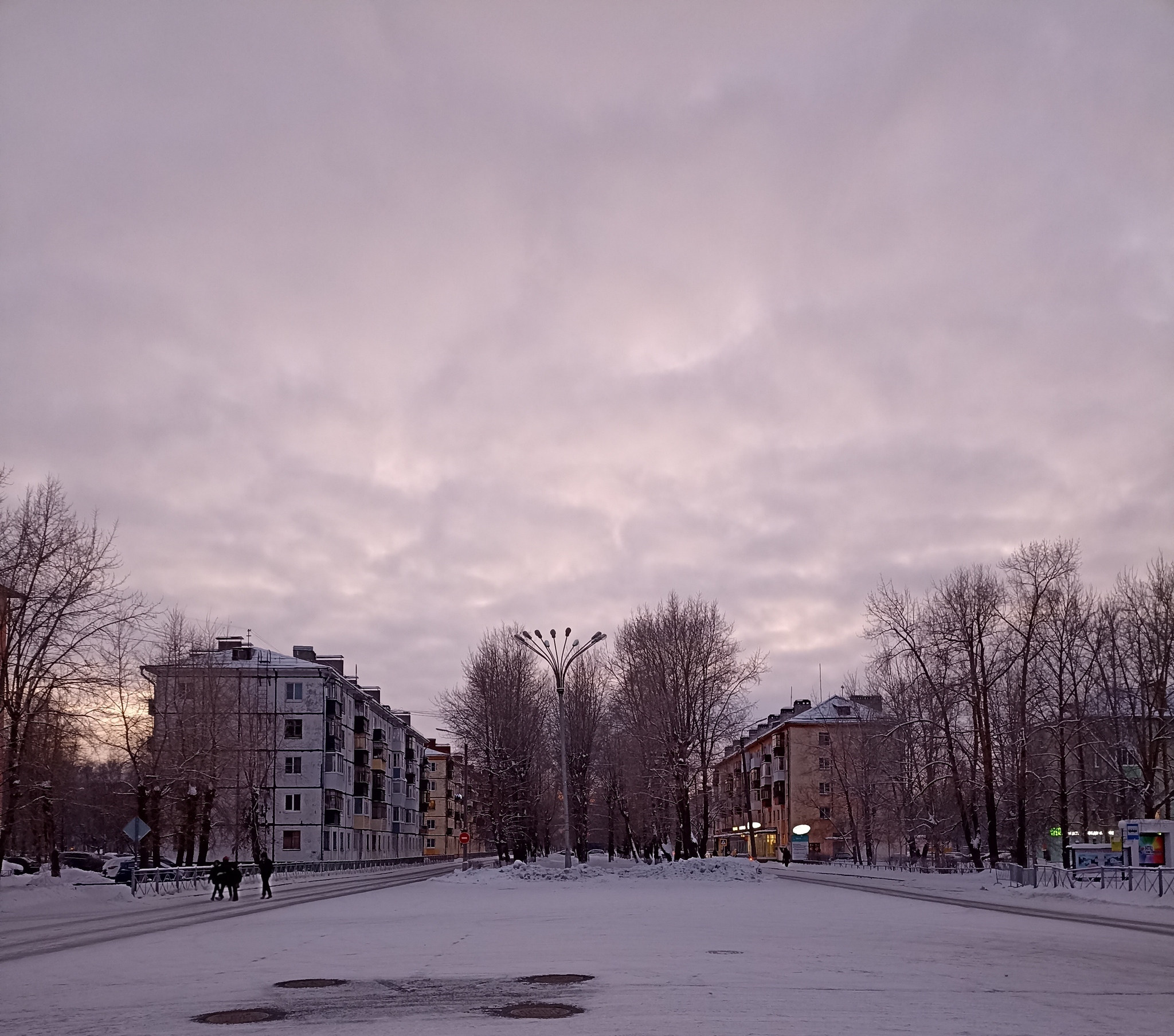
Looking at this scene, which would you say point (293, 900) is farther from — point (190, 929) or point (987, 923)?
point (987, 923)

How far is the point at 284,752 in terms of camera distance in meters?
93.4

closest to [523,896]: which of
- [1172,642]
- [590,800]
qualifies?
[1172,642]

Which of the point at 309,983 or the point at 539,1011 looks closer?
the point at 539,1011

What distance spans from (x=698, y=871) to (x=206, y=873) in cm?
2424

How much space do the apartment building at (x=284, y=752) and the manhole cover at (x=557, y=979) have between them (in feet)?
140

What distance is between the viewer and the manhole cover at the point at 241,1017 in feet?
37.5

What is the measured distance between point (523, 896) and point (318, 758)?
56.9 m

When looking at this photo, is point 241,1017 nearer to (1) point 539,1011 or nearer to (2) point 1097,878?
(1) point 539,1011

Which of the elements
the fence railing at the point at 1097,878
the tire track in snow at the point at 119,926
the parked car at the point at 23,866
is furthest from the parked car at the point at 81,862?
the fence railing at the point at 1097,878

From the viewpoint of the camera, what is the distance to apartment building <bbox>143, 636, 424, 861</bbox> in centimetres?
6125

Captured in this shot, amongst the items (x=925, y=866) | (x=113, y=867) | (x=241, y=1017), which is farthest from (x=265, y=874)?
(x=925, y=866)

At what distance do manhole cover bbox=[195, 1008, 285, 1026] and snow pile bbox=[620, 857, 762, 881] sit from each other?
42.3m

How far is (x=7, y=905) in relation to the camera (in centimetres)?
3731

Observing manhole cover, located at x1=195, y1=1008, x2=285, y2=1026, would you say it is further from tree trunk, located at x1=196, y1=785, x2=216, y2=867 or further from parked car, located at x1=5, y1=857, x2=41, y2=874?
tree trunk, located at x1=196, y1=785, x2=216, y2=867
